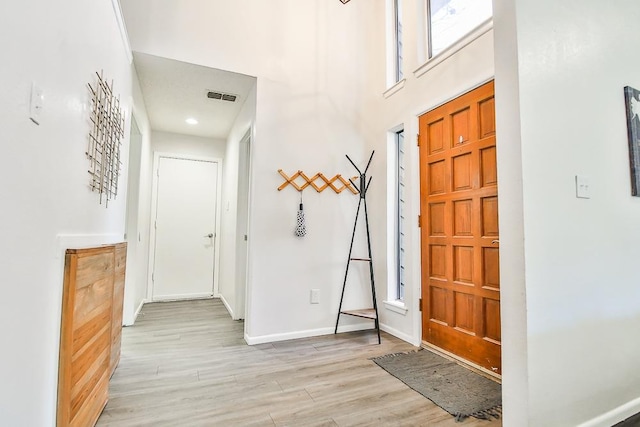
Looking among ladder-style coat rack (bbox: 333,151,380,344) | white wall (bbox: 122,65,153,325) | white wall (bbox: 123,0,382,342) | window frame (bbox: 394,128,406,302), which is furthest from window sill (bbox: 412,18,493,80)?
white wall (bbox: 122,65,153,325)

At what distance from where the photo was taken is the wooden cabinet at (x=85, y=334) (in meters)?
1.25

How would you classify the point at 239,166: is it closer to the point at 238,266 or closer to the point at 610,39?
the point at 238,266

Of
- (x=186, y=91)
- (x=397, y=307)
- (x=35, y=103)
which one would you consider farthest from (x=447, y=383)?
(x=186, y=91)

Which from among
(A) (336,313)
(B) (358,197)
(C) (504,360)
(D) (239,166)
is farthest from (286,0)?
(C) (504,360)

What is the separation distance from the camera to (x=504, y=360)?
4.79 feet

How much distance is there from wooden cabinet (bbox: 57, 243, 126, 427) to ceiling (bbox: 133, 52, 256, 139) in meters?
1.77

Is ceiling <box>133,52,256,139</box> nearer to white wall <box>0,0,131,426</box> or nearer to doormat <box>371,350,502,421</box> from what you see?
white wall <box>0,0,131,426</box>

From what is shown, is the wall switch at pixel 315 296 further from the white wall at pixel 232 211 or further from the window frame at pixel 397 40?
the window frame at pixel 397 40

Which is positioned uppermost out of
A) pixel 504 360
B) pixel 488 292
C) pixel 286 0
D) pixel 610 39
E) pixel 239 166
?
pixel 286 0

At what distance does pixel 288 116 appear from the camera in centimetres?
308

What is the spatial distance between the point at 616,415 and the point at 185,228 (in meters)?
4.87

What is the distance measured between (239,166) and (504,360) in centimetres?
329

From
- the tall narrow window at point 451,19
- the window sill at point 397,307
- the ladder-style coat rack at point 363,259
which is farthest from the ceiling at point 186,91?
the window sill at point 397,307

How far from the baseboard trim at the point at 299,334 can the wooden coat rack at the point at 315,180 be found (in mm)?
1387
